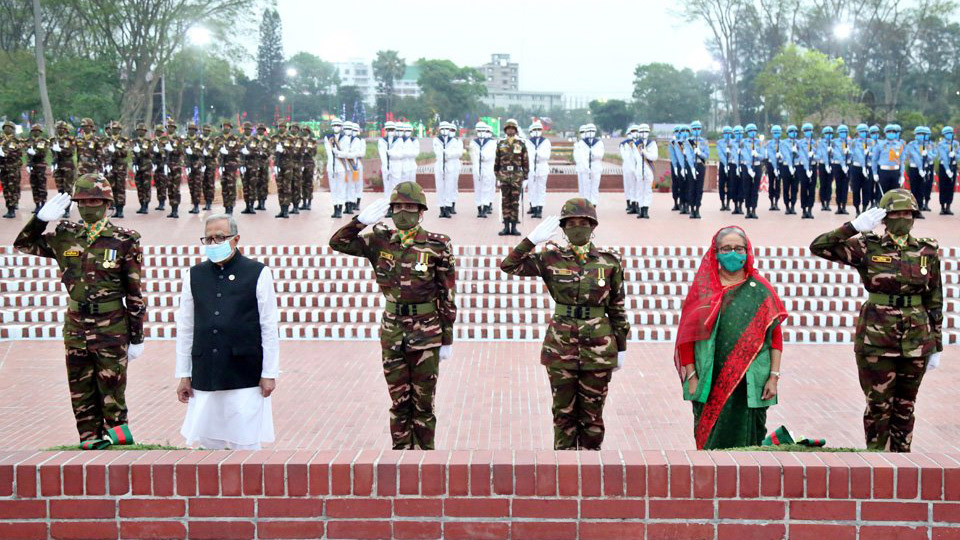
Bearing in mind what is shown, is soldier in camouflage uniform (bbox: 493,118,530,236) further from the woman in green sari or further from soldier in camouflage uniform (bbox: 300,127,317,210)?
the woman in green sari

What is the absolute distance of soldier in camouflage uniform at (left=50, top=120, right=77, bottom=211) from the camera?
17609 millimetres

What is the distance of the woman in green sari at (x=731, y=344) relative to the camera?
491cm

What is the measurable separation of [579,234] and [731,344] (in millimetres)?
1043

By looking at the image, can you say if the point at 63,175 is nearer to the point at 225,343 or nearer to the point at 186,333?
the point at 186,333

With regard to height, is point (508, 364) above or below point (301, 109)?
below

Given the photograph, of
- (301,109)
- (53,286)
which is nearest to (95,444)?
(53,286)

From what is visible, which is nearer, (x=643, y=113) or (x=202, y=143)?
(x=202, y=143)

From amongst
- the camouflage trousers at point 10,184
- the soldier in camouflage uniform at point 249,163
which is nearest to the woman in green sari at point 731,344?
the soldier in camouflage uniform at point 249,163

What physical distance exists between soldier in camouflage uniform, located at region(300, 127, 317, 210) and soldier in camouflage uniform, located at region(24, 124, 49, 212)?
497cm

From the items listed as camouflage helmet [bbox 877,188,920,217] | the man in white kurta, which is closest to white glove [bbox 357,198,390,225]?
the man in white kurta

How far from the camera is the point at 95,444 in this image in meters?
3.68

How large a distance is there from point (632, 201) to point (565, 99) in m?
130

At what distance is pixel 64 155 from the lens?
17859mm

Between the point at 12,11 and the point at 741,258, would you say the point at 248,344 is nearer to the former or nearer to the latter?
the point at 741,258
